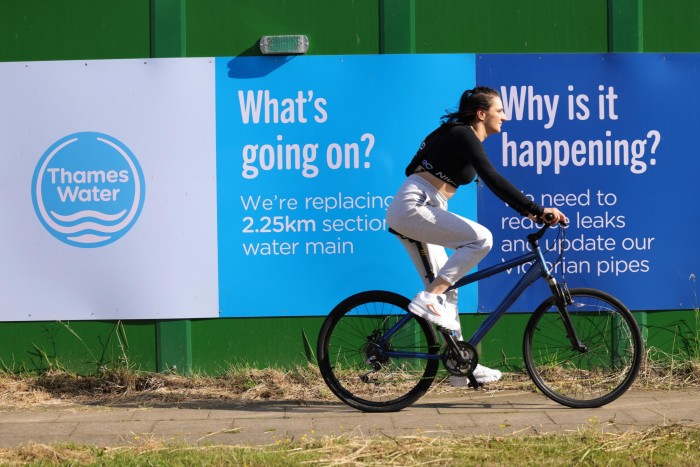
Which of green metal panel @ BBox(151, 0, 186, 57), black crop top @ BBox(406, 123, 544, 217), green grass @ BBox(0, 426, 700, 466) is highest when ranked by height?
green metal panel @ BBox(151, 0, 186, 57)

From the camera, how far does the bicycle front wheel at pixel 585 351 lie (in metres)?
6.09

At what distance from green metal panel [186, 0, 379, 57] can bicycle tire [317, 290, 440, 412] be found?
6.24 ft

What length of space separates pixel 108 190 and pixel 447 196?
2.43 m

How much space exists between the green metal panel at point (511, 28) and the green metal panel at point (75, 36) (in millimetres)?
1942

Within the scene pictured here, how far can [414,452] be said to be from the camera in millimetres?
5043

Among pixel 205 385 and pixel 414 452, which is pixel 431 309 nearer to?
pixel 414 452

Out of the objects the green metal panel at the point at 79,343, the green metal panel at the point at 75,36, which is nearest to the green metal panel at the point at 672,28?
the green metal panel at the point at 75,36

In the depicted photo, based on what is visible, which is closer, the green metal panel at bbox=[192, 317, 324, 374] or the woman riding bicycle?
the woman riding bicycle

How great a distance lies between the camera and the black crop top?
5.82 meters

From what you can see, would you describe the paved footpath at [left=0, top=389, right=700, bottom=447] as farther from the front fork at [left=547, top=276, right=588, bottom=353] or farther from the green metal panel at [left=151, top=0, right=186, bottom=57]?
the green metal panel at [left=151, top=0, right=186, bottom=57]

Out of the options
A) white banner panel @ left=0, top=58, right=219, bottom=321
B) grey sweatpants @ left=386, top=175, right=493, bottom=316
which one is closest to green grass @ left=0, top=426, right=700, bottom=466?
grey sweatpants @ left=386, top=175, right=493, bottom=316

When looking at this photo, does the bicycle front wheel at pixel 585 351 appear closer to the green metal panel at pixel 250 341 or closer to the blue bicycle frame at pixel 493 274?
the blue bicycle frame at pixel 493 274

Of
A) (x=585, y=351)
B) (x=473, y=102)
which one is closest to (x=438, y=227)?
(x=473, y=102)

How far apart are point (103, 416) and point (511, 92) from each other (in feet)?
11.2
